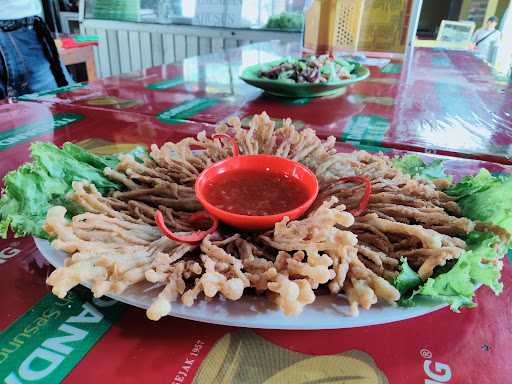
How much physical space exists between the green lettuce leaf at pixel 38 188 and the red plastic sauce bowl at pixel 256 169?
0.85 ft

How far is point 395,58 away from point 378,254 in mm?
3290

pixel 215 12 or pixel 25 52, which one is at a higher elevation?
pixel 215 12

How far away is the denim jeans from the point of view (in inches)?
123

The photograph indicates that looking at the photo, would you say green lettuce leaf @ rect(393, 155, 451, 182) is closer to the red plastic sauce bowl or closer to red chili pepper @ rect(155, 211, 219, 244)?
the red plastic sauce bowl

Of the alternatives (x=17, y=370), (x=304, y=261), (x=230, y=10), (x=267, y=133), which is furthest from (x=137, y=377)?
(x=230, y=10)

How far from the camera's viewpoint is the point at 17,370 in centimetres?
63

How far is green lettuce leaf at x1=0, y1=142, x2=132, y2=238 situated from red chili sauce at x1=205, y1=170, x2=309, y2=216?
288 millimetres

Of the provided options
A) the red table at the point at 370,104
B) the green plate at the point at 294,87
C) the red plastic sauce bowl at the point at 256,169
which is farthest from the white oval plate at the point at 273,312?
the green plate at the point at 294,87

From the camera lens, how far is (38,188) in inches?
34.6

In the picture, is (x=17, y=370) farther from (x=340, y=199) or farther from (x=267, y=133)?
(x=267, y=133)

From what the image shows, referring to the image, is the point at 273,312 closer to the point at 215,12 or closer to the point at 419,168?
the point at 419,168

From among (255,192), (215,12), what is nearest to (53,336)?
(255,192)

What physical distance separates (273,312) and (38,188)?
585 mm

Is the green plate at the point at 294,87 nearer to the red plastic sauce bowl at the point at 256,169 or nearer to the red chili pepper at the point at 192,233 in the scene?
the red plastic sauce bowl at the point at 256,169
